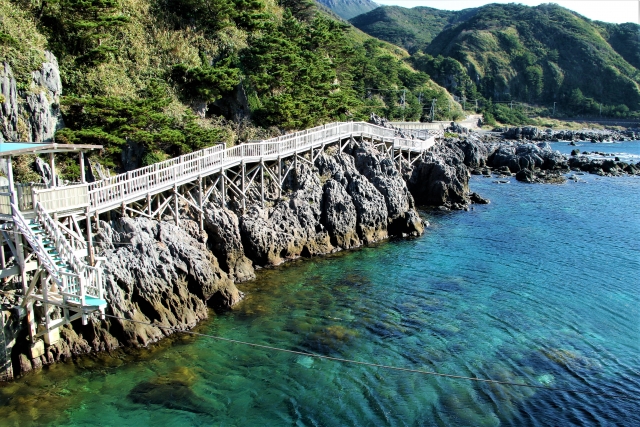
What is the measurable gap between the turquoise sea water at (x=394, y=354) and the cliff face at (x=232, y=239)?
1.03m

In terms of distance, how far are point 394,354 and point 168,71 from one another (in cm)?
2715

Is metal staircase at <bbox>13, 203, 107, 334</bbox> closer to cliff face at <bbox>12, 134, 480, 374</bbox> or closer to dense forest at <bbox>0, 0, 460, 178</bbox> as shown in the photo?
cliff face at <bbox>12, 134, 480, 374</bbox>

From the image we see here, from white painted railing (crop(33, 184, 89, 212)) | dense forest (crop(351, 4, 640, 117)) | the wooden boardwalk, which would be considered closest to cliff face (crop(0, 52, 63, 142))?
Result: the wooden boardwalk

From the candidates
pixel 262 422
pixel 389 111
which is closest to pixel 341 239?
pixel 262 422

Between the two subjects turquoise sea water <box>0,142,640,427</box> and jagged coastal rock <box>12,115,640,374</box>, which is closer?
turquoise sea water <box>0,142,640,427</box>


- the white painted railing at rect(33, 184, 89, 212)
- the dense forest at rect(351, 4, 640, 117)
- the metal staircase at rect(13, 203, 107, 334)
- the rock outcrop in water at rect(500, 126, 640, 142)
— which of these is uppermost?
the dense forest at rect(351, 4, 640, 117)

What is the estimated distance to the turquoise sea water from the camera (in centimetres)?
1664

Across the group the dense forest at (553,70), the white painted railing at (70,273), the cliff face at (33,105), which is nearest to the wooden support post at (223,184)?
the cliff face at (33,105)

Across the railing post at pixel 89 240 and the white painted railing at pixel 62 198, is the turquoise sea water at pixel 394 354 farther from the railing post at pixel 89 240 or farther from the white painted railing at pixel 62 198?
the white painted railing at pixel 62 198

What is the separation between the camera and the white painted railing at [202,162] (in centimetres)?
2202

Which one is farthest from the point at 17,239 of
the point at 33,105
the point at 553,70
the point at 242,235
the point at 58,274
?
the point at 553,70

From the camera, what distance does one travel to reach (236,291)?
24.7 m

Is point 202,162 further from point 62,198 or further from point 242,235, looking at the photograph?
point 62,198

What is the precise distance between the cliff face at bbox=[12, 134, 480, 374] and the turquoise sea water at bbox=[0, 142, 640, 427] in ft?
3.39
